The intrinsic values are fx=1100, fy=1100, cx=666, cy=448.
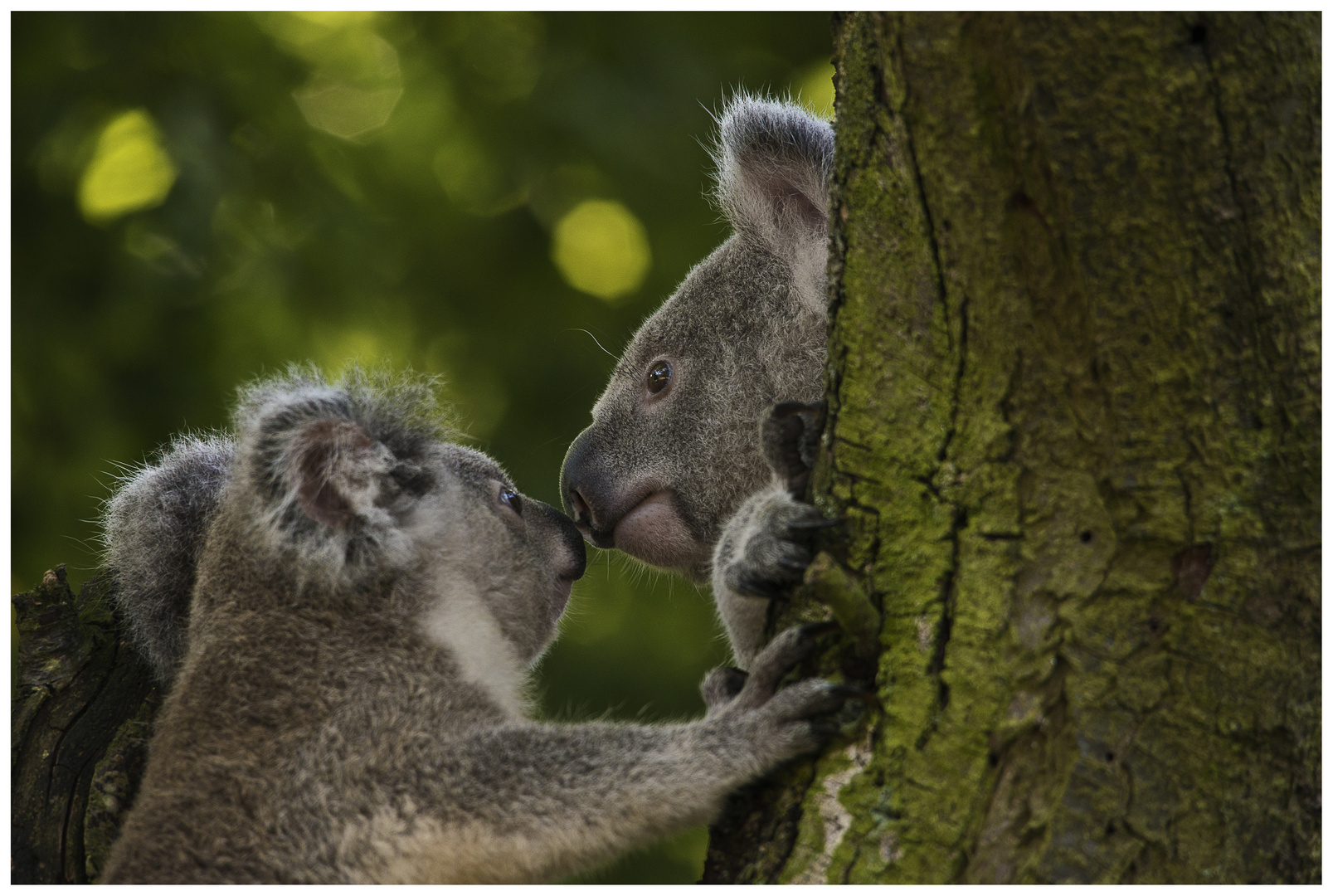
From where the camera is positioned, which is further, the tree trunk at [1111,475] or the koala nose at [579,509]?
the koala nose at [579,509]

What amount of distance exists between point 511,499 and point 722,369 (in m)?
0.85

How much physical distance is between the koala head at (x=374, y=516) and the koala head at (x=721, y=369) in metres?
0.57

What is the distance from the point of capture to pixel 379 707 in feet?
7.57

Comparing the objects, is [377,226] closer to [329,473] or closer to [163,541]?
[163,541]

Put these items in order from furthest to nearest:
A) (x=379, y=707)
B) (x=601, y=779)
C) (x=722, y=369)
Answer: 1. (x=722, y=369)
2. (x=379, y=707)
3. (x=601, y=779)

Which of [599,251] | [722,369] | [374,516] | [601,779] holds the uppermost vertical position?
[599,251]

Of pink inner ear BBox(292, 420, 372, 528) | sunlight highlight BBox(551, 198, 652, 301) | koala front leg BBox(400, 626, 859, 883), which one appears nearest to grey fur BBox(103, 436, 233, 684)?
pink inner ear BBox(292, 420, 372, 528)

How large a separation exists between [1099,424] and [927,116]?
0.59 meters

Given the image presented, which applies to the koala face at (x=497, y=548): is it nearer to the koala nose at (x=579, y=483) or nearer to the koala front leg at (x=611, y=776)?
the koala nose at (x=579, y=483)

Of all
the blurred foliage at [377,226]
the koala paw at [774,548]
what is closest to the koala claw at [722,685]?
the koala paw at [774,548]

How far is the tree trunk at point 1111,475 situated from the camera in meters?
1.71

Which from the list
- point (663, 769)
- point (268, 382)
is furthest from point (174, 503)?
point (663, 769)

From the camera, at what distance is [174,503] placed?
10.1 ft

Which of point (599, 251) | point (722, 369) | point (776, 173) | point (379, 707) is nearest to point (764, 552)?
point (379, 707)
